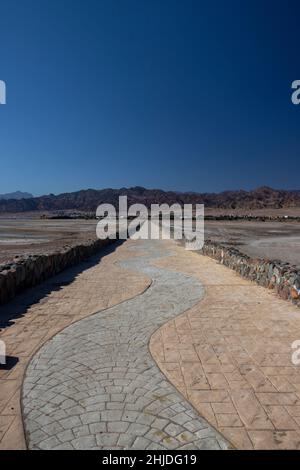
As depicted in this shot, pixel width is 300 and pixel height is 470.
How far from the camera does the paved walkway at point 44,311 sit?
3.61 meters

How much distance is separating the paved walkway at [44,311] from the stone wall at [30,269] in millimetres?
237

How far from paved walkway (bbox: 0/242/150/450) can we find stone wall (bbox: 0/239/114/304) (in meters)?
0.24

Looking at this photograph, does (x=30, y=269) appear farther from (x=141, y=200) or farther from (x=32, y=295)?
(x=141, y=200)

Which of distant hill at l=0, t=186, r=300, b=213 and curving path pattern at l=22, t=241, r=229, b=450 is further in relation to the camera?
distant hill at l=0, t=186, r=300, b=213

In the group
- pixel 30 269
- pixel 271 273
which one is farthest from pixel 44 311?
pixel 271 273

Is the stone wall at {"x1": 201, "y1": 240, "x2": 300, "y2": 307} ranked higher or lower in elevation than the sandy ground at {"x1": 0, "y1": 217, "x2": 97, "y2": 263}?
higher

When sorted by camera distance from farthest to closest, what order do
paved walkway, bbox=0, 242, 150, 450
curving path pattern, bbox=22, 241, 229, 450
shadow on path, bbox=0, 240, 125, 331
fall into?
shadow on path, bbox=0, 240, 125, 331, paved walkway, bbox=0, 242, 150, 450, curving path pattern, bbox=22, 241, 229, 450

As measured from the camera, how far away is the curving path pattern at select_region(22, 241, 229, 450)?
312 centimetres

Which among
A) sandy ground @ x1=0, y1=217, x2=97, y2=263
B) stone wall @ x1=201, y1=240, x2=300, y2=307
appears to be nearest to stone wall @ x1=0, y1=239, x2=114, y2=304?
sandy ground @ x1=0, y1=217, x2=97, y2=263

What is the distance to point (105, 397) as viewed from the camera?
3803mm

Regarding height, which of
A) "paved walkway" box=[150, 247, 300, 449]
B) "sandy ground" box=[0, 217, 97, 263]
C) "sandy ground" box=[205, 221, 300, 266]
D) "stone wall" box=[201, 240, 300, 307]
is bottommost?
"sandy ground" box=[205, 221, 300, 266]

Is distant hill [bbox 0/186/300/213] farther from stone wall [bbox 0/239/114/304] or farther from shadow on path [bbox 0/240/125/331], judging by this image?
shadow on path [bbox 0/240/125/331]

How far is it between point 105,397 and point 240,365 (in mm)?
1824
